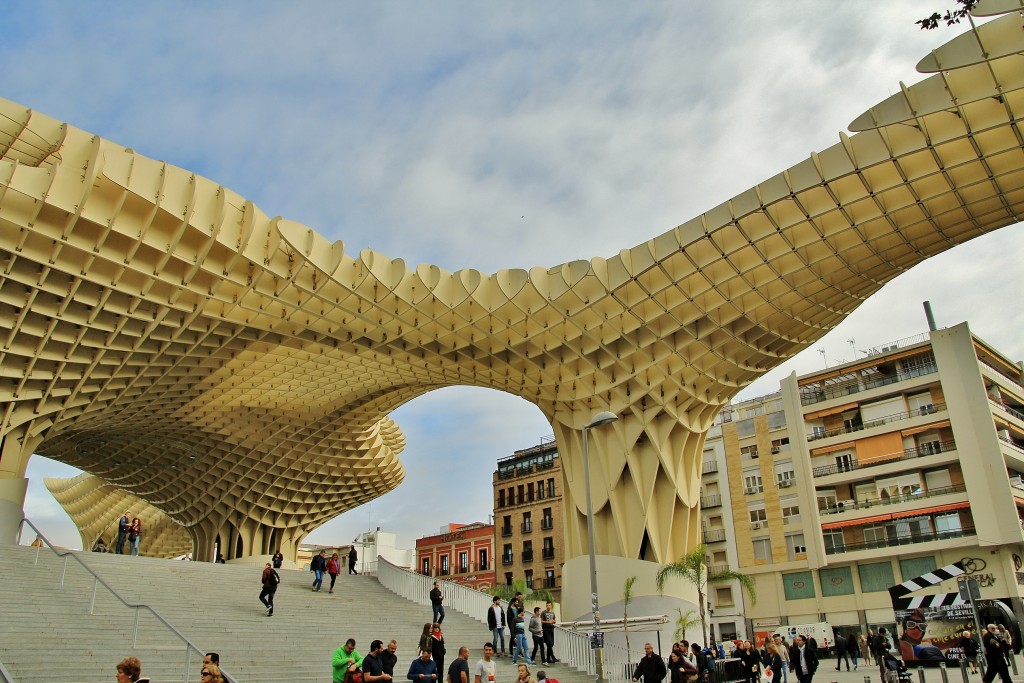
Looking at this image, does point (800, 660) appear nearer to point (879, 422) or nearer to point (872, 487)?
point (872, 487)

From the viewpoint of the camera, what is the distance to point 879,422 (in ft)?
159

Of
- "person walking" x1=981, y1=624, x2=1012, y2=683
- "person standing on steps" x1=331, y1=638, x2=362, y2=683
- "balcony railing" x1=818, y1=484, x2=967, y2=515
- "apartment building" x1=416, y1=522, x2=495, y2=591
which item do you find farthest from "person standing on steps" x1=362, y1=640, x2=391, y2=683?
"apartment building" x1=416, y1=522, x2=495, y2=591

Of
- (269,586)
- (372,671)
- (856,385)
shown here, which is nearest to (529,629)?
(269,586)

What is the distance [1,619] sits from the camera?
15.8m

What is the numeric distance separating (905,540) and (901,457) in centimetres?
500

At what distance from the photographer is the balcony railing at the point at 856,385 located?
48.2 meters

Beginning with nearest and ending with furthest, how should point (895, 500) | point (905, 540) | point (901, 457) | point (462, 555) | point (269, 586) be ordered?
point (269, 586) < point (905, 540) < point (895, 500) < point (901, 457) < point (462, 555)

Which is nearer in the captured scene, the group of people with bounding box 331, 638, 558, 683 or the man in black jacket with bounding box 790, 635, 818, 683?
the group of people with bounding box 331, 638, 558, 683

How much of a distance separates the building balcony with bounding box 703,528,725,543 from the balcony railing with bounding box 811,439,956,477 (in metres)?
9.10

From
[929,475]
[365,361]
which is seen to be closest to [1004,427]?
[929,475]

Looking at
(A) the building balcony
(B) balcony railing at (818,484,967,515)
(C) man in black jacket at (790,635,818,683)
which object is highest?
(B) balcony railing at (818,484,967,515)

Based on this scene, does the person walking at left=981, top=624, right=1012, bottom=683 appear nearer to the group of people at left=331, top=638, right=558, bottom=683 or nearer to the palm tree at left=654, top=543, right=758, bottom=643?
the group of people at left=331, top=638, right=558, bottom=683

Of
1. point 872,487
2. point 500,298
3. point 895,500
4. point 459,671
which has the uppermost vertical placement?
point 500,298

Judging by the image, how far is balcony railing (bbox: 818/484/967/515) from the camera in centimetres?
4409
